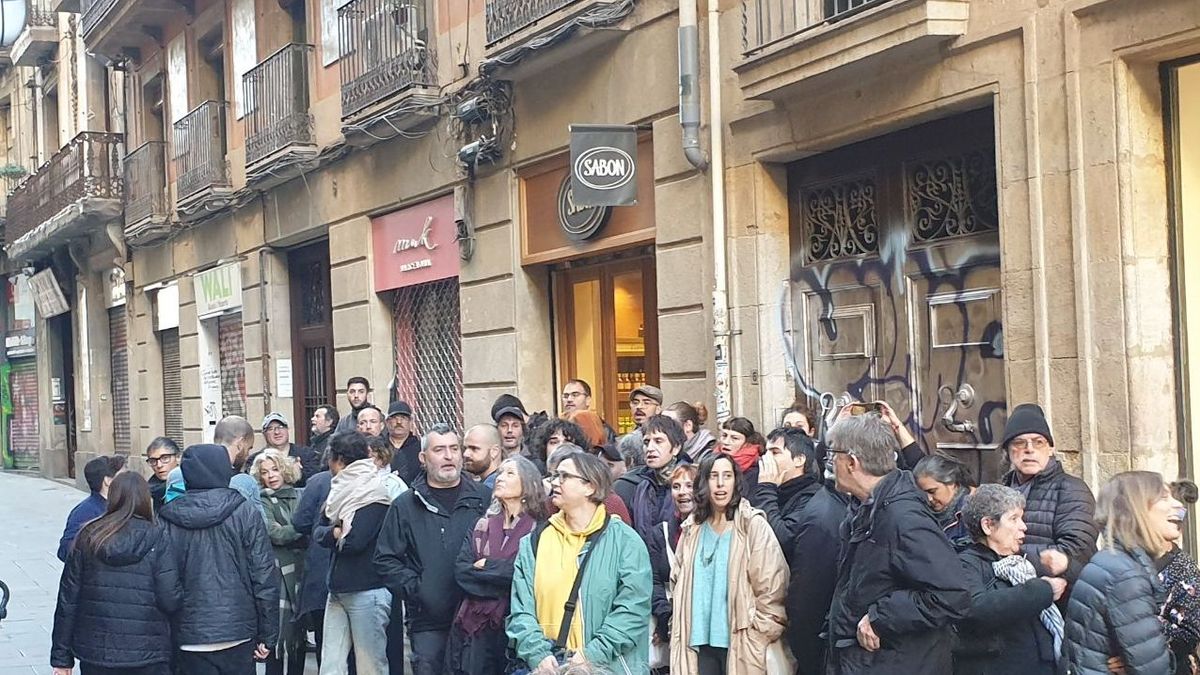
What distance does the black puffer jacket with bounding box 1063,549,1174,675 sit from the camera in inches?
200

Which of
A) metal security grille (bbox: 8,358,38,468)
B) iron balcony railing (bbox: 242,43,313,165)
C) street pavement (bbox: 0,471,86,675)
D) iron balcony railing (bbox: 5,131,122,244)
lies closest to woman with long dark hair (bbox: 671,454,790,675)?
street pavement (bbox: 0,471,86,675)

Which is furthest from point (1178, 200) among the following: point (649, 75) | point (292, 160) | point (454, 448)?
point (292, 160)

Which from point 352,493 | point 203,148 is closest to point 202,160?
point 203,148

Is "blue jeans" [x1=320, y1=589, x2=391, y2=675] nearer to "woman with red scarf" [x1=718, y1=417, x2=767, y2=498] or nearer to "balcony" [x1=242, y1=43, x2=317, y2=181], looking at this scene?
"woman with red scarf" [x1=718, y1=417, x2=767, y2=498]

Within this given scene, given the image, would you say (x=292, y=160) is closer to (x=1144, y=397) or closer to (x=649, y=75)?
(x=649, y=75)

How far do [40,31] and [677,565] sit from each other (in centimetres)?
2537

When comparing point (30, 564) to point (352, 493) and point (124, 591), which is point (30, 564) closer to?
point (352, 493)

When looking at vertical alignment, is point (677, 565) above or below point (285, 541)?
above

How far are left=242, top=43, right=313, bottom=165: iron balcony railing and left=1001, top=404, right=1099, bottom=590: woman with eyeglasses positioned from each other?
39.0ft

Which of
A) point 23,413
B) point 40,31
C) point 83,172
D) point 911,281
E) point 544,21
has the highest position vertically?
point 40,31

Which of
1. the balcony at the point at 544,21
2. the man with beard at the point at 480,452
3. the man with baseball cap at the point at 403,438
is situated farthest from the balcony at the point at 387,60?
the man with beard at the point at 480,452

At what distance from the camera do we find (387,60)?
1410 centimetres

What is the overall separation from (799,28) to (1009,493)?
166 inches

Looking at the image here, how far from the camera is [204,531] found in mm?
6980
